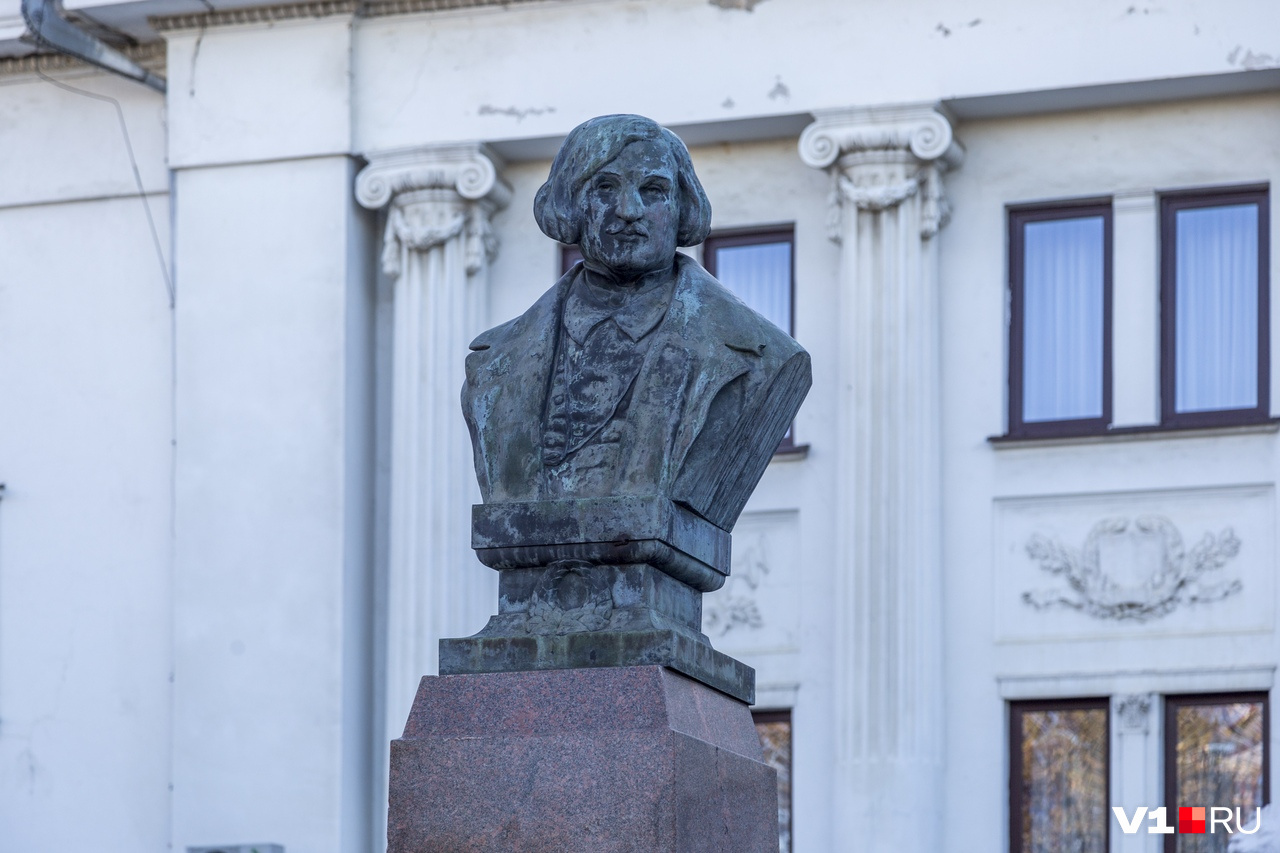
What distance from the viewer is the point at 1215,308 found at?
17188 millimetres

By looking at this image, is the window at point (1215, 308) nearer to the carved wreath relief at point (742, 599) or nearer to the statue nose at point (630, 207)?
the carved wreath relief at point (742, 599)

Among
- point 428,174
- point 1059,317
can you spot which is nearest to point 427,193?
point 428,174

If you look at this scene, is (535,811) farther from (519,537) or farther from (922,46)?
(922,46)

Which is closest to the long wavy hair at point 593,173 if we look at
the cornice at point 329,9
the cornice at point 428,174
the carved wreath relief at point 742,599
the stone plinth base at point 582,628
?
the stone plinth base at point 582,628

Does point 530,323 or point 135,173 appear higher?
point 135,173

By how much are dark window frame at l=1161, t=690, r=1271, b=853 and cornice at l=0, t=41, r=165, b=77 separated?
8.38 metres

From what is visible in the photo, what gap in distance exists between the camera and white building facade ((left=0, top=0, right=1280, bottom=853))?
16859 millimetres

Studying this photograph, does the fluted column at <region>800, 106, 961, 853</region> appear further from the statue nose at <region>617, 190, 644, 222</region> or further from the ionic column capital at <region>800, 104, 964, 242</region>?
the statue nose at <region>617, 190, 644, 222</region>

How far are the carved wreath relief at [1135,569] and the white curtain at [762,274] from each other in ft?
8.24

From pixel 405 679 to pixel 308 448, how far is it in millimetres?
1678

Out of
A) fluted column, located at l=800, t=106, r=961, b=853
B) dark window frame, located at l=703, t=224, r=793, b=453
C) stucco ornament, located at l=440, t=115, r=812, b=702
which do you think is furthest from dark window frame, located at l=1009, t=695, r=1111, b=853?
stucco ornament, located at l=440, t=115, r=812, b=702

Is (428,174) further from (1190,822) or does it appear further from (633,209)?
(633,209)

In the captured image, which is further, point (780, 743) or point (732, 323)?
point (780, 743)

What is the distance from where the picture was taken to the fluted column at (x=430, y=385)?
1778 centimetres
